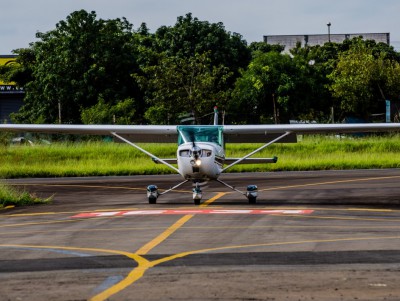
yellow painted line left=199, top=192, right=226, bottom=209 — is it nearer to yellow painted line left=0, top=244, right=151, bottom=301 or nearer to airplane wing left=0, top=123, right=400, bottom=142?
airplane wing left=0, top=123, right=400, bottom=142

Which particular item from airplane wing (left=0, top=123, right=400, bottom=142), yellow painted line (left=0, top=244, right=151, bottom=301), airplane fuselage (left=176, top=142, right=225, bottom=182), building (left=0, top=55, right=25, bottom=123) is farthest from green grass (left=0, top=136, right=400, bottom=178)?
building (left=0, top=55, right=25, bottom=123)

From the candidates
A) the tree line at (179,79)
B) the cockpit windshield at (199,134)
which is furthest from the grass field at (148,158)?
the cockpit windshield at (199,134)

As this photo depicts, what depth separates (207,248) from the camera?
45.3ft

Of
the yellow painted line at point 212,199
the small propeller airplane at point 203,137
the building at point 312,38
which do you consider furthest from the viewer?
the building at point 312,38

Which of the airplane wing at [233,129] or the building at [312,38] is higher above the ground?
the building at [312,38]

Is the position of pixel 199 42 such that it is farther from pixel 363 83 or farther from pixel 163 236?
pixel 163 236

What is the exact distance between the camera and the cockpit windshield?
24750 millimetres

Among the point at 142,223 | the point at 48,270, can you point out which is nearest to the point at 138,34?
the point at 142,223

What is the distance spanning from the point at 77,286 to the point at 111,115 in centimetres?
4658

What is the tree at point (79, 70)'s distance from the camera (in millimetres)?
63188

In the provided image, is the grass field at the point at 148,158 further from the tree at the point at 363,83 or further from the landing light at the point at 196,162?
the landing light at the point at 196,162

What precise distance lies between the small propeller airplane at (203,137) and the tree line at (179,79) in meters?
29.3

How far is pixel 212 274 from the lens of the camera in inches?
427

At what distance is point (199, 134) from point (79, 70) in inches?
1580
